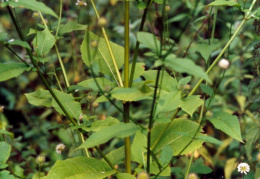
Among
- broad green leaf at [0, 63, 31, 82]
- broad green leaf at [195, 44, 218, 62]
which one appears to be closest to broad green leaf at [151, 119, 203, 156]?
broad green leaf at [195, 44, 218, 62]

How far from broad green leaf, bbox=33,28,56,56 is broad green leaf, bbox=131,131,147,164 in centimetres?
39

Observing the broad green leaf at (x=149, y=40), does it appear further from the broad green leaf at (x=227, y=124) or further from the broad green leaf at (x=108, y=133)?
the broad green leaf at (x=227, y=124)

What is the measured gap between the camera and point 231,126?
1.10 m

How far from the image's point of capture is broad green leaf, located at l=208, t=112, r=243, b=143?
1073 millimetres

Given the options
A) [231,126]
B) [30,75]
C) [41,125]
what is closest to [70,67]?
[30,75]

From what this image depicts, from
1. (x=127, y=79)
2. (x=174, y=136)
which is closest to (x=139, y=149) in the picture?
(x=174, y=136)

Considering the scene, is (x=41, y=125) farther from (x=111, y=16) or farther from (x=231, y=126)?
(x=231, y=126)

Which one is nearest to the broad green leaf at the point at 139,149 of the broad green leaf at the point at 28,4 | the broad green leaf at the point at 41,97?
the broad green leaf at the point at 41,97

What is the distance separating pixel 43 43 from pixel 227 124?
61cm

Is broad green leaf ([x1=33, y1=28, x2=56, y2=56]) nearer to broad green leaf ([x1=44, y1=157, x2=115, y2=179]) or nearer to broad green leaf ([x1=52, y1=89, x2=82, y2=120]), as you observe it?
broad green leaf ([x1=52, y1=89, x2=82, y2=120])

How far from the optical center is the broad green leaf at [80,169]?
3.59 feet

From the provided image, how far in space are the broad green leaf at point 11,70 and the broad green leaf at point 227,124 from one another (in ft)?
1.82

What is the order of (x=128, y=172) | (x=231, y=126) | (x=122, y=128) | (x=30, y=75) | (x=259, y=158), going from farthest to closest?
(x=30, y=75) → (x=259, y=158) → (x=128, y=172) → (x=231, y=126) → (x=122, y=128)

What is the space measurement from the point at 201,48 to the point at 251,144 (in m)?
0.54
